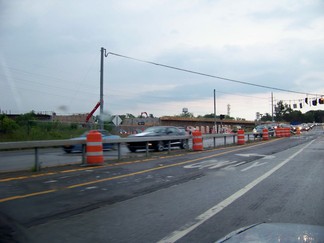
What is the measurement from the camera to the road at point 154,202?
5457 millimetres

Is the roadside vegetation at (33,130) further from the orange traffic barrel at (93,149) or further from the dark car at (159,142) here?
the orange traffic barrel at (93,149)

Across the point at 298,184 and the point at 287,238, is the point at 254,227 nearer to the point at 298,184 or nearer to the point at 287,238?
the point at 287,238

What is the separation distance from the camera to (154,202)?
7.43 meters

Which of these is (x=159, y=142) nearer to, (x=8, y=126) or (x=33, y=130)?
(x=8, y=126)

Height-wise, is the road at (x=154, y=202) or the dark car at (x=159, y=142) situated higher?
the dark car at (x=159, y=142)

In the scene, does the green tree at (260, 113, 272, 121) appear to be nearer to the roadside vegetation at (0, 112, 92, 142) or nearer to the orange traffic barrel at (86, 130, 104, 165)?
the roadside vegetation at (0, 112, 92, 142)

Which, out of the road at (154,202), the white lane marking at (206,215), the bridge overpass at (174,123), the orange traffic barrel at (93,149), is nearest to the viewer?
the white lane marking at (206,215)

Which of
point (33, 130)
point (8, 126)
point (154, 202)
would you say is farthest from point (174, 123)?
point (154, 202)

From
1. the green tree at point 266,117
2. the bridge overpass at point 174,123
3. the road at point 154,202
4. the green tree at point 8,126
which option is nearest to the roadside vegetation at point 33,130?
the green tree at point 8,126

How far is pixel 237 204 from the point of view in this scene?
24.0 ft

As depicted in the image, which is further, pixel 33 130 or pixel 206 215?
pixel 33 130

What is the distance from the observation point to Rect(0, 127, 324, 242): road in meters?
5.46

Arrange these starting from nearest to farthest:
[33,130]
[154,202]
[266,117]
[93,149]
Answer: [154,202] → [93,149] → [33,130] → [266,117]

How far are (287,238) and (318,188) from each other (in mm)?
6474
